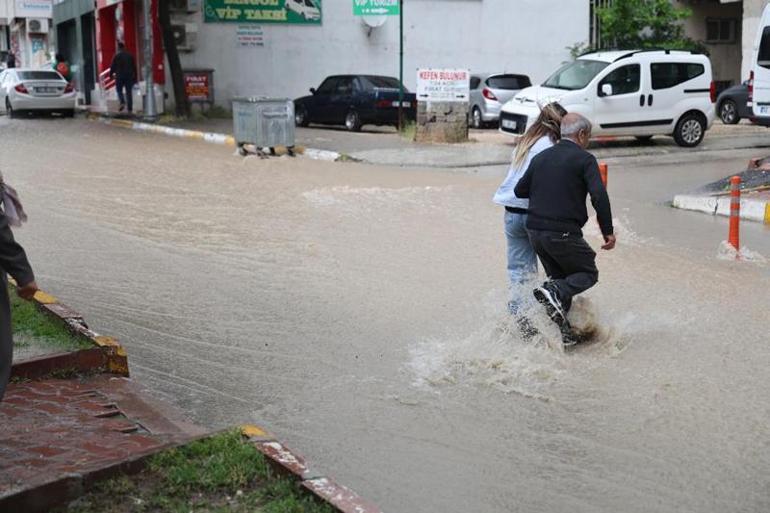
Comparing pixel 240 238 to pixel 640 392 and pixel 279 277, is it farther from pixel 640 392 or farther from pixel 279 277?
pixel 640 392

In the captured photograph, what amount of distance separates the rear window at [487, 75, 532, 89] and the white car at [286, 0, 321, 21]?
7485 mm

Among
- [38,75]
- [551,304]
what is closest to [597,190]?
[551,304]

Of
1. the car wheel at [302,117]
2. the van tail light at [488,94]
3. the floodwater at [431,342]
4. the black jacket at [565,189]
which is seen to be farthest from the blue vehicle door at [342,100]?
the black jacket at [565,189]

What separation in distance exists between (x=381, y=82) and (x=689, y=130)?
27.2 ft

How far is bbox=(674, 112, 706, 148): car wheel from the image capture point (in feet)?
66.4

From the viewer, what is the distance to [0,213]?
446 centimetres

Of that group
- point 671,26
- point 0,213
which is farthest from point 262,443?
point 671,26

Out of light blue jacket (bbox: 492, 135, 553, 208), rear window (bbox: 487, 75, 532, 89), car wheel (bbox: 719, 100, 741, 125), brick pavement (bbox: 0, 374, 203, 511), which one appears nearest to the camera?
brick pavement (bbox: 0, 374, 203, 511)

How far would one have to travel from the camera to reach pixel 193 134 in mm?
22281

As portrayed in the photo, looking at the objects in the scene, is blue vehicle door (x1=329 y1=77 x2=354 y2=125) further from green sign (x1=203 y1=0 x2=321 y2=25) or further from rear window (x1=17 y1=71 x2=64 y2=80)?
rear window (x1=17 y1=71 x2=64 y2=80)

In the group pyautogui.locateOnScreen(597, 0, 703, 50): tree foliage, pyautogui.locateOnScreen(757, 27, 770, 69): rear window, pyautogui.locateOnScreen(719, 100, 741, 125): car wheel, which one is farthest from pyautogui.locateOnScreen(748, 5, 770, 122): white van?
pyautogui.locateOnScreen(597, 0, 703, 50): tree foliage

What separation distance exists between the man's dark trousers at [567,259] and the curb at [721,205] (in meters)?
6.21

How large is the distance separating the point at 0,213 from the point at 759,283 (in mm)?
6557

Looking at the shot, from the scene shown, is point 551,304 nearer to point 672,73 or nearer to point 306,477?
point 306,477
